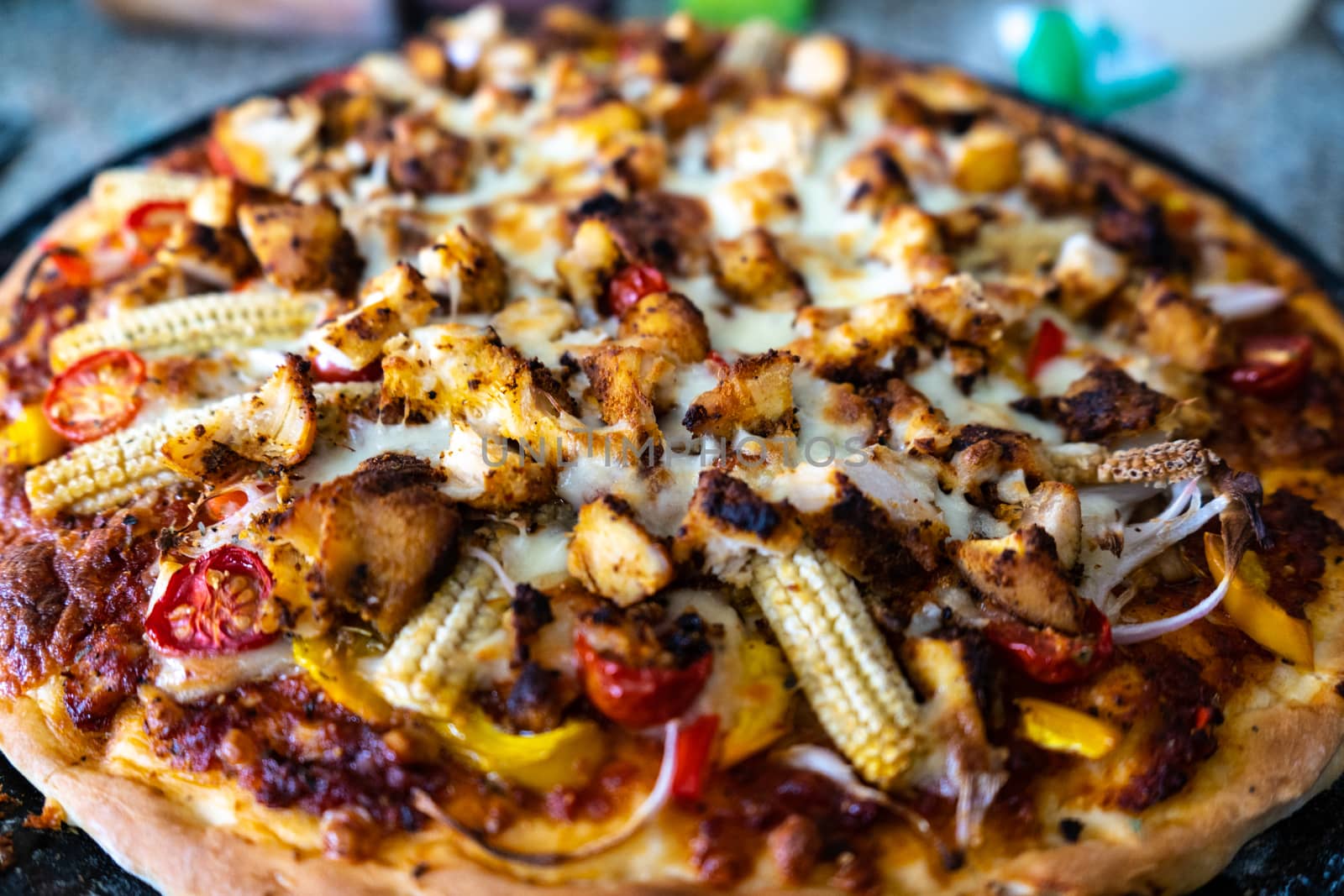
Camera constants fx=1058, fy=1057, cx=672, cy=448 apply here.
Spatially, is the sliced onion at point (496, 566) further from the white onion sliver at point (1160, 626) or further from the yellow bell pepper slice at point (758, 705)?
the white onion sliver at point (1160, 626)

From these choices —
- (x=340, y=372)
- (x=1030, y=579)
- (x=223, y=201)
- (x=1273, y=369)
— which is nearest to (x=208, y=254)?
(x=223, y=201)

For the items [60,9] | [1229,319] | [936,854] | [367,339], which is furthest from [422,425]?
[60,9]

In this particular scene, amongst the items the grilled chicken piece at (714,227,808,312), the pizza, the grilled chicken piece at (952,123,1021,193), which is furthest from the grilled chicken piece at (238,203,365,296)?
the grilled chicken piece at (952,123,1021,193)

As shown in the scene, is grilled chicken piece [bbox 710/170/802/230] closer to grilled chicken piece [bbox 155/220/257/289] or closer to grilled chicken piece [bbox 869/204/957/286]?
grilled chicken piece [bbox 869/204/957/286]

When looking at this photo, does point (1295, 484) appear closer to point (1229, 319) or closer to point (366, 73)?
point (1229, 319)

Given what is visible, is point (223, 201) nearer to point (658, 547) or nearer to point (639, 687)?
point (658, 547)

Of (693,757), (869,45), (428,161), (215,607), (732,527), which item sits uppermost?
(428,161)

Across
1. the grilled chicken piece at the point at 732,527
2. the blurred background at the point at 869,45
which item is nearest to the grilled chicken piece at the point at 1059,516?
the grilled chicken piece at the point at 732,527
